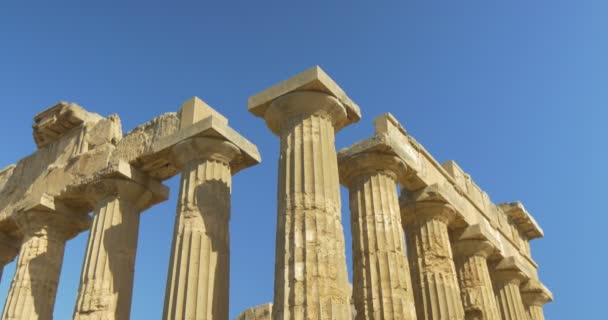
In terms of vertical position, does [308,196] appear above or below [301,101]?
below

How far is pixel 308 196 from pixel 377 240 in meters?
3.26

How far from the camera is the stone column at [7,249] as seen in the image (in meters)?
20.1

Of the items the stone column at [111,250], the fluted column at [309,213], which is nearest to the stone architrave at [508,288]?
the fluted column at [309,213]

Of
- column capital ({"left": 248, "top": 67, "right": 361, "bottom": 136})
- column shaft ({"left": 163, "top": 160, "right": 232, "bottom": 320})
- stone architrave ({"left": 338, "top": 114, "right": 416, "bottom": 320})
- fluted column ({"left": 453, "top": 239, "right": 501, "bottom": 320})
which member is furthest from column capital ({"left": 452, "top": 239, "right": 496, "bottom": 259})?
column shaft ({"left": 163, "top": 160, "right": 232, "bottom": 320})

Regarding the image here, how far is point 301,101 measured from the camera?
44.3 feet

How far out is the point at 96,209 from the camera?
16.7 meters

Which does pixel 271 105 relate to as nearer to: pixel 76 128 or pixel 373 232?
pixel 373 232

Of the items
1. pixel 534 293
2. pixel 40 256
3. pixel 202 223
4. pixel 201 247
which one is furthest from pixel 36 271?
pixel 534 293

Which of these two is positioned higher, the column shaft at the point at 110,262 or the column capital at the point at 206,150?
the column capital at the point at 206,150

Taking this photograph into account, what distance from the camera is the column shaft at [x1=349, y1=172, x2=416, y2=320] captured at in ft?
45.7

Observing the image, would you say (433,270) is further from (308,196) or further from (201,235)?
(201,235)

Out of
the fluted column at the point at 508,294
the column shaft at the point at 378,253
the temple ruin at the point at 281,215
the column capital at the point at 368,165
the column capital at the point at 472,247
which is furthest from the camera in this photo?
the fluted column at the point at 508,294

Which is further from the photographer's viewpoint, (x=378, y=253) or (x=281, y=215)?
(x=378, y=253)

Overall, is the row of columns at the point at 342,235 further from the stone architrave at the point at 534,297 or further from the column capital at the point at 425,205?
the stone architrave at the point at 534,297
